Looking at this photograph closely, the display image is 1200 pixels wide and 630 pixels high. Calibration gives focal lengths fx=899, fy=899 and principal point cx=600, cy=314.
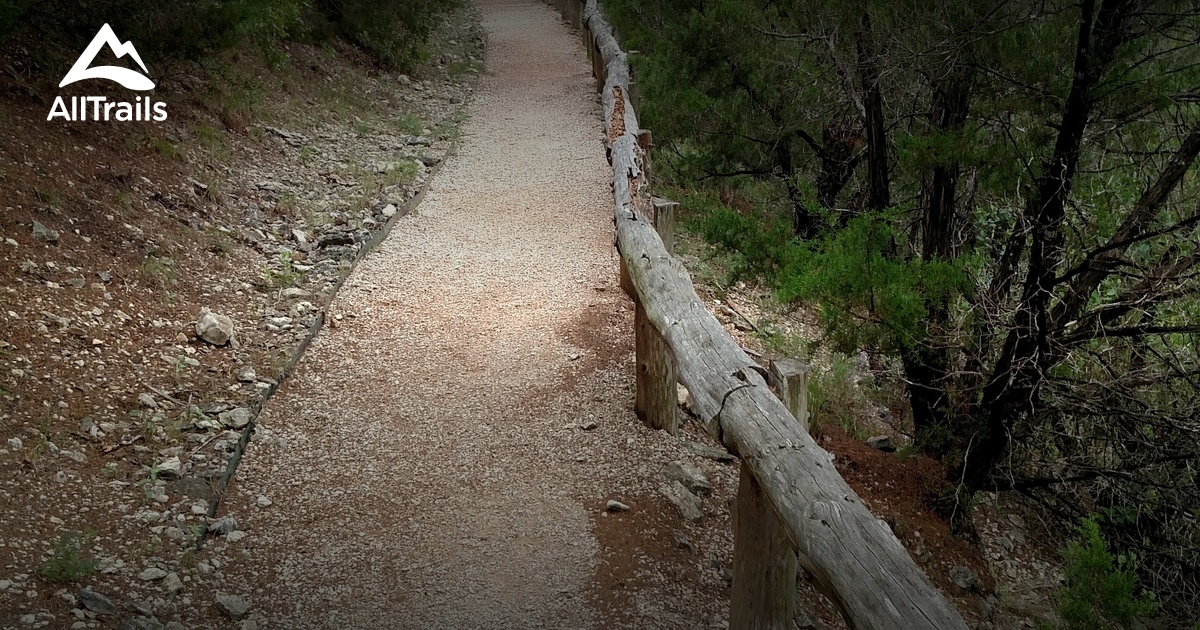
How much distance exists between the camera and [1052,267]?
16.4ft

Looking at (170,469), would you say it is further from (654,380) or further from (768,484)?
(768,484)

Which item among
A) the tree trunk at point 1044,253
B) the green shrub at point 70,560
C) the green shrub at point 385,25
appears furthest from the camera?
the green shrub at point 385,25

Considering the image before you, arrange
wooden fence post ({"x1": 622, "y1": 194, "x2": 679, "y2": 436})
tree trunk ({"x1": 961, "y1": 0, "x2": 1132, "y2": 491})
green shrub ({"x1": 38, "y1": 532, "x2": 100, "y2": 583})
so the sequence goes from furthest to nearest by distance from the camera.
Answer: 1. wooden fence post ({"x1": 622, "y1": 194, "x2": 679, "y2": 436})
2. tree trunk ({"x1": 961, "y1": 0, "x2": 1132, "y2": 491})
3. green shrub ({"x1": 38, "y1": 532, "x2": 100, "y2": 583})

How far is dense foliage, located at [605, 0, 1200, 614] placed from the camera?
4.65 m

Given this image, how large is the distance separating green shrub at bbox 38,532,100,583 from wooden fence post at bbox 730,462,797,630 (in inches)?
110

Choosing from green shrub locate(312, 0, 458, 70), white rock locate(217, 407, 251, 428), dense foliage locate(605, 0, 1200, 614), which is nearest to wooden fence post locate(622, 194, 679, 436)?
dense foliage locate(605, 0, 1200, 614)

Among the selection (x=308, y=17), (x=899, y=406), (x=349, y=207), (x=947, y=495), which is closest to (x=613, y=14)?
(x=308, y=17)

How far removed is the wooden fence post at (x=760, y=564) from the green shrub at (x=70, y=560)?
2.78 m

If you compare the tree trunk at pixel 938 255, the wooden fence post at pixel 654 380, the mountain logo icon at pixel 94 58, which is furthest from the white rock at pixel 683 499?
the mountain logo icon at pixel 94 58

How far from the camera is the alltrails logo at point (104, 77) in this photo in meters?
7.24

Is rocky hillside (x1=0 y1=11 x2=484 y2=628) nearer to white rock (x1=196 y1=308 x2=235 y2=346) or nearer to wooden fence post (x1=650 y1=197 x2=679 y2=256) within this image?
white rock (x1=196 y1=308 x2=235 y2=346)

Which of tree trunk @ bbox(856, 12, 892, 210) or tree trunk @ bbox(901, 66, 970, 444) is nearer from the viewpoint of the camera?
tree trunk @ bbox(901, 66, 970, 444)

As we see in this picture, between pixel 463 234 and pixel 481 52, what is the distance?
9568 mm

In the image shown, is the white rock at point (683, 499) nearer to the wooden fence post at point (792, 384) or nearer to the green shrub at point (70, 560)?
the wooden fence post at point (792, 384)
